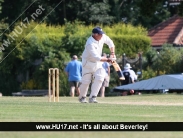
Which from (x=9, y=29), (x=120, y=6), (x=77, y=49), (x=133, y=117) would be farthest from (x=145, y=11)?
(x=120, y=6)

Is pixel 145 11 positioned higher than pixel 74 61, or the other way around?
pixel 145 11

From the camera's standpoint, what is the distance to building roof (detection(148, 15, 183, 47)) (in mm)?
53219

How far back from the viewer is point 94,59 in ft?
73.7

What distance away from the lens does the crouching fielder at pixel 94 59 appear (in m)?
22.3

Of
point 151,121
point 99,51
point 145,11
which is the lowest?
point 151,121

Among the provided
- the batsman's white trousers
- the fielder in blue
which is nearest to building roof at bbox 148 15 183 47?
the fielder in blue

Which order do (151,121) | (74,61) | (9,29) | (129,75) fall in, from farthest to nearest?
(9,29) < (129,75) < (74,61) < (151,121)

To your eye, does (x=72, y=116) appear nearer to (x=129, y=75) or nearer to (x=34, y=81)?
(x=129, y=75)

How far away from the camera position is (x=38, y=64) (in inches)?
1672

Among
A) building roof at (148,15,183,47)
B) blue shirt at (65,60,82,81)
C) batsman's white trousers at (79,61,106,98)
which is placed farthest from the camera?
building roof at (148,15,183,47)

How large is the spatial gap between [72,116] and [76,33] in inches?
1053

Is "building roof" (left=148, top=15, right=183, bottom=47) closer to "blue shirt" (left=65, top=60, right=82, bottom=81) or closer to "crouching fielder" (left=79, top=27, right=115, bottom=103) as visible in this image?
"blue shirt" (left=65, top=60, right=82, bottom=81)

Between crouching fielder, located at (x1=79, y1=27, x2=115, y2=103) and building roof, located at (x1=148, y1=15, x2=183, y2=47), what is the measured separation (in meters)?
29.9

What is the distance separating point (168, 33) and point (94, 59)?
106 feet
